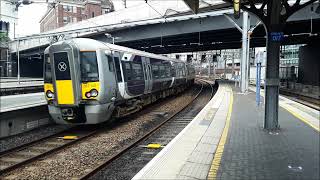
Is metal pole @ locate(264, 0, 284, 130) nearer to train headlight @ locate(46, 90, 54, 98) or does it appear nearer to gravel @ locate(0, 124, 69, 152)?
train headlight @ locate(46, 90, 54, 98)

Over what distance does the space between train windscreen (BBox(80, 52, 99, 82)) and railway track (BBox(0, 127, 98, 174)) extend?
1.90m

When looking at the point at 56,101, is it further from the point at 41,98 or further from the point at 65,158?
the point at 41,98

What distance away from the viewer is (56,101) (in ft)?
37.8

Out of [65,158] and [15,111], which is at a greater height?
[15,111]

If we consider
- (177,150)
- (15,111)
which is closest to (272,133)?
(177,150)

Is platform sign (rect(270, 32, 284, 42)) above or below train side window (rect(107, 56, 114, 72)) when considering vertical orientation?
above

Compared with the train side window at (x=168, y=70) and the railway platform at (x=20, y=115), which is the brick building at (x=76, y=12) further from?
the railway platform at (x=20, y=115)

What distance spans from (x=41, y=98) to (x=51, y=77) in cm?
461

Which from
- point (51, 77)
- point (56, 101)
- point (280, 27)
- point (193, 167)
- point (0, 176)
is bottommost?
point (0, 176)

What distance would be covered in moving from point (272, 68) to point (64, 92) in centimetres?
654

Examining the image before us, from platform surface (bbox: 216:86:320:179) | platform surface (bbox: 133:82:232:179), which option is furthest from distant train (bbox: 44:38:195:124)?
platform surface (bbox: 216:86:320:179)

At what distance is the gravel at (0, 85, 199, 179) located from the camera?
755 cm

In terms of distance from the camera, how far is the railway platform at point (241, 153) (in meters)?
5.77

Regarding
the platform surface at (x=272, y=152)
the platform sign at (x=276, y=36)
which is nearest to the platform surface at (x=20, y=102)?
the platform surface at (x=272, y=152)
